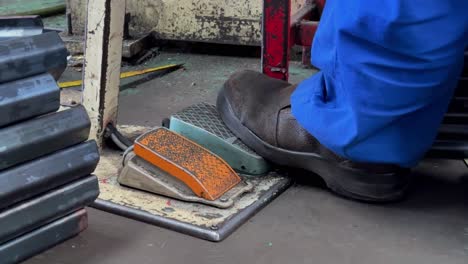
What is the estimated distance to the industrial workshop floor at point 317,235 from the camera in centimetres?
130

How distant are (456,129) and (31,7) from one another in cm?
304

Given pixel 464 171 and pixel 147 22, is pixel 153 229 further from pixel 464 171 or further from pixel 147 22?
pixel 147 22

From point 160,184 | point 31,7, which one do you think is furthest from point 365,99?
point 31,7

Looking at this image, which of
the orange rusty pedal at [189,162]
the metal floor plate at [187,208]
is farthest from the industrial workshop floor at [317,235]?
the orange rusty pedal at [189,162]

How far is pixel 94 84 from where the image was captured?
1715 mm

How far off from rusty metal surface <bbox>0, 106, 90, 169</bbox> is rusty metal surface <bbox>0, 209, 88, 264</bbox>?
15cm

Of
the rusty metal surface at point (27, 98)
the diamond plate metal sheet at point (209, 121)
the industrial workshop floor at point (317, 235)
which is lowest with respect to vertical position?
the industrial workshop floor at point (317, 235)

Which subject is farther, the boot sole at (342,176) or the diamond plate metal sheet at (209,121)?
the diamond plate metal sheet at (209,121)

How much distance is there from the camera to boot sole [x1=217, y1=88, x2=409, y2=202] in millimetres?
1516

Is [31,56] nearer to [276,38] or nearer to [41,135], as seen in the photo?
[41,135]

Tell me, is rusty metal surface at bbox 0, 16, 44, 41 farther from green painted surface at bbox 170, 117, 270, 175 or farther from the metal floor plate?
green painted surface at bbox 170, 117, 270, 175

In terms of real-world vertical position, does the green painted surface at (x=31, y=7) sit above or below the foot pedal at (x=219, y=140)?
above

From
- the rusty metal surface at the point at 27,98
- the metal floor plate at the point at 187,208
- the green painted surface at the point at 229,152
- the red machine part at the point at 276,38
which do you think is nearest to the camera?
the rusty metal surface at the point at 27,98

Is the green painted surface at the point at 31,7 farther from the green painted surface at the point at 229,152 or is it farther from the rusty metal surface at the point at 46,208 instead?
the rusty metal surface at the point at 46,208
